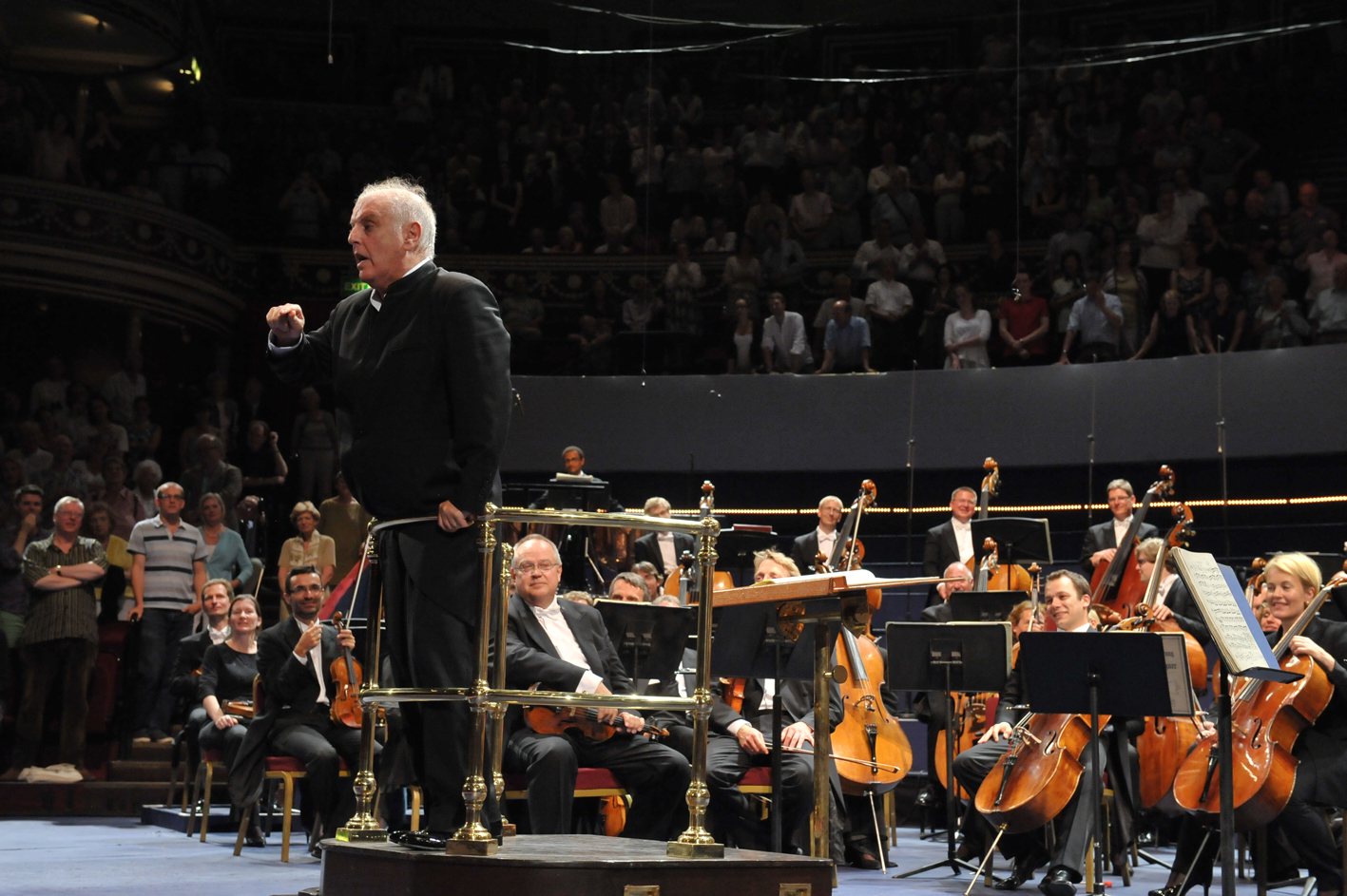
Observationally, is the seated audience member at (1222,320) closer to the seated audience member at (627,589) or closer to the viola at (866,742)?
the viola at (866,742)

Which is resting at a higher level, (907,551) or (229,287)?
(229,287)

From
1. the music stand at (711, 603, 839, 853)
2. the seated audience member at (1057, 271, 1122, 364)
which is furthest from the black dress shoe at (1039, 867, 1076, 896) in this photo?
the seated audience member at (1057, 271, 1122, 364)

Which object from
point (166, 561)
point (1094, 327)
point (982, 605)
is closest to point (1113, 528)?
point (982, 605)

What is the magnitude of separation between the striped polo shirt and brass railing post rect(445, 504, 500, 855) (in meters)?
5.85

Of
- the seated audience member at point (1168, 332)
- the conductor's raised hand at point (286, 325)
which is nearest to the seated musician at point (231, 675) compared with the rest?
the conductor's raised hand at point (286, 325)

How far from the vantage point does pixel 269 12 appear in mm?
15742

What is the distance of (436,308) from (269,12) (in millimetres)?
13899

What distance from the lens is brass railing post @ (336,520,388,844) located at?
3.23m

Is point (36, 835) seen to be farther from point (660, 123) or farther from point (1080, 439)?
point (660, 123)

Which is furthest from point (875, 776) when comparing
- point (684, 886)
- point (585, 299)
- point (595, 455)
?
point (585, 299)

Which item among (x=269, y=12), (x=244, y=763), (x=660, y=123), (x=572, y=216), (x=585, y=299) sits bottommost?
(x=244, y=763)

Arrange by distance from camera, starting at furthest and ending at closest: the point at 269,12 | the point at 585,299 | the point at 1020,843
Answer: the point at 269,12, the point at 585,299, the point at 1020,843

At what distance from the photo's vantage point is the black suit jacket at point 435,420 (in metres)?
3.08

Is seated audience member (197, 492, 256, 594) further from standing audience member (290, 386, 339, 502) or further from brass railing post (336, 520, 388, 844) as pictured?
brass railing post (336, 520, 388, 844)
